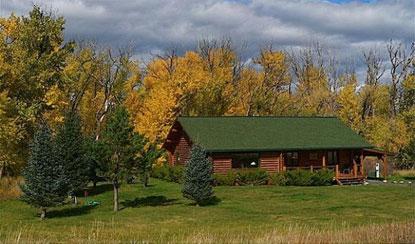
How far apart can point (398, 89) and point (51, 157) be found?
53.5m

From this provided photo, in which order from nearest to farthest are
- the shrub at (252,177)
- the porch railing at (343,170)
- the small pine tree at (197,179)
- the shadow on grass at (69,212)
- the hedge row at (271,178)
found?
the shadow on grass at (69,212) → the small pine tree at (197,179) → the hedge row at (271,178) → the shrub at (252,177) → the porch railing at (343,170)

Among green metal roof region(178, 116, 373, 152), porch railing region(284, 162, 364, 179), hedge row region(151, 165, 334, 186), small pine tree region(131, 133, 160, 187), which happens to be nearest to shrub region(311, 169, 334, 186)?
hedge row region(151, 165, 334, 186)

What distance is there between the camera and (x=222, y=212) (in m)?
27.0

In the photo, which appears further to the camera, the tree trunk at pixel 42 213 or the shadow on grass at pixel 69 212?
the shadow on grass at pixel 69 212

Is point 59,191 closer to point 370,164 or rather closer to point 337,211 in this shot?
point 337,211

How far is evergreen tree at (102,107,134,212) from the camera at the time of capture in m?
28.3

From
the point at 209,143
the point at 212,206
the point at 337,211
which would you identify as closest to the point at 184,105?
the point at 209,143

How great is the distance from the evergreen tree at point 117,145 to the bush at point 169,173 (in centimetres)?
1108

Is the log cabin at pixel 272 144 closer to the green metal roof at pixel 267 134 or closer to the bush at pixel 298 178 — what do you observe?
the green metal roof at pixel 267 134

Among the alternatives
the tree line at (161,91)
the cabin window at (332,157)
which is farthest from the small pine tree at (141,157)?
the cabin window at (332,157)

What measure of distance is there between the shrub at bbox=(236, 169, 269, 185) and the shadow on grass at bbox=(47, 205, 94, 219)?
12.8 meters

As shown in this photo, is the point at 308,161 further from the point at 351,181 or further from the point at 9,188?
the point at 9,188

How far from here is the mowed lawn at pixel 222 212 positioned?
20.7m

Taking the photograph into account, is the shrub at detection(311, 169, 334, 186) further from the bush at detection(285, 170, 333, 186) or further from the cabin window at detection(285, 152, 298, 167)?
the cabin window at detection(285, 152, 298, 167)
